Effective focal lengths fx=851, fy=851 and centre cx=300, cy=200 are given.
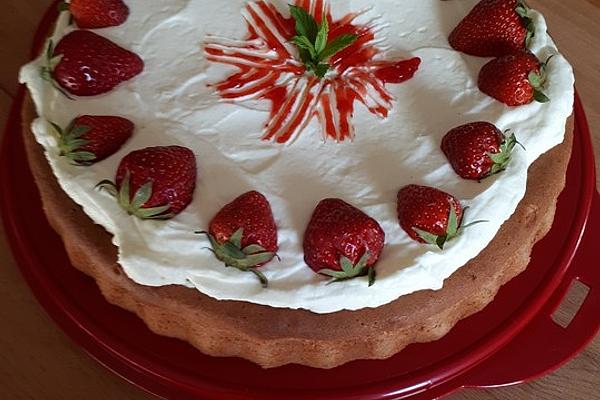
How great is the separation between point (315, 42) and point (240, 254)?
588mm

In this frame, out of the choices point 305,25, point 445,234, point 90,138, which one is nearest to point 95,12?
point 90,138

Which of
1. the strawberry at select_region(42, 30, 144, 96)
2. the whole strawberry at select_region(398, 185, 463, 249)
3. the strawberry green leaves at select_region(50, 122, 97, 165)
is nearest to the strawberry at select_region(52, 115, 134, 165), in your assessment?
the strawberry green leaves at select_region(50, 122, 97, 165)

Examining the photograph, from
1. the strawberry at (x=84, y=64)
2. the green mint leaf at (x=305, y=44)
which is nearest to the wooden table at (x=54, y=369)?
the strawberry at (x=84, y=64)

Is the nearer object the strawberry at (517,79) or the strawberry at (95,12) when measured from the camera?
the strawberry at (517,79)

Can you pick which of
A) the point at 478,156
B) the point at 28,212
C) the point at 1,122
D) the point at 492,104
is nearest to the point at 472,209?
the point at 478,156

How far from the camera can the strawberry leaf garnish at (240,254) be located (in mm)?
1568

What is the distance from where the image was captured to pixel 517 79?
182 cm

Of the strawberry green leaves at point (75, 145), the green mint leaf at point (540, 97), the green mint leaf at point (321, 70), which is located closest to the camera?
the strawberry green leaves at point (75, 145)

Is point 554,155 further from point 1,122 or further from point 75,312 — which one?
point 1,122

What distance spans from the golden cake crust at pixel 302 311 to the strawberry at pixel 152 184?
14cm

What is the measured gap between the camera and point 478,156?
1719 mm

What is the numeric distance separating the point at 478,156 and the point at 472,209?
111mm

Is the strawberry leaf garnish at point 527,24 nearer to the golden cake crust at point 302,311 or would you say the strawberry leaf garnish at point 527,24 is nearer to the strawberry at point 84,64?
the golden cake crust at point 302,311

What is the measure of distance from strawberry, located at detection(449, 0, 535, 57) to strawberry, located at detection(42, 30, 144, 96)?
779 mm
